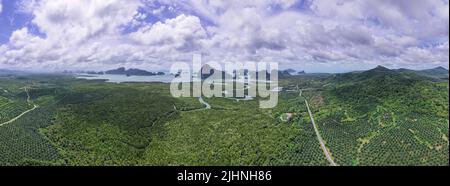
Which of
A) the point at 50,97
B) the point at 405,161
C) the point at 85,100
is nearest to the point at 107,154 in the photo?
the point at 405,161

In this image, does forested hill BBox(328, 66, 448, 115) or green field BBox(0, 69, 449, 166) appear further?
forested hill BBox(328, 66, 448, 115)

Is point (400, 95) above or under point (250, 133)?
above

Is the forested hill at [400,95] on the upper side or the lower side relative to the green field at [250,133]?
upper

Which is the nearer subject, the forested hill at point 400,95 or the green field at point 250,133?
the green field at point 250,133

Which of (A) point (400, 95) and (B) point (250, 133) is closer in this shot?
(B) point (250, 133)

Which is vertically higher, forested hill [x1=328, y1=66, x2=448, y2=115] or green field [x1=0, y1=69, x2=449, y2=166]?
forested hill [x1=328, y1=66, x2=448, y2=115]
